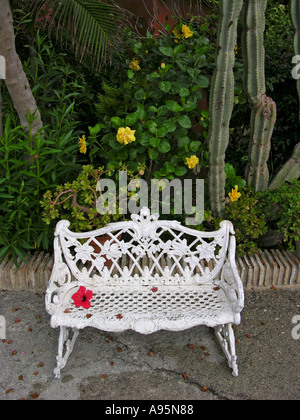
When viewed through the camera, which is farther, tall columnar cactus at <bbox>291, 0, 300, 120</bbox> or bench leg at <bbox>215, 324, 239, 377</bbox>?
tall columnar cactus at <bbox>291, 0, 300, 120</bbox>

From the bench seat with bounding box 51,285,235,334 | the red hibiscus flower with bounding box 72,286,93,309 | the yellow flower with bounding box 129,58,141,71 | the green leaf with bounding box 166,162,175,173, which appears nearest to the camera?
the bench seat with bounding box 51,285,235,334

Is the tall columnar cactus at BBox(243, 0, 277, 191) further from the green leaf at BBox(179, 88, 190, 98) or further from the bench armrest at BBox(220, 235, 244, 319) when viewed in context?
the bench armrest at BBox(220, 235, 244, 319)

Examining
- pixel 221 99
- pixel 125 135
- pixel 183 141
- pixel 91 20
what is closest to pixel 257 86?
→ pixel 221 99

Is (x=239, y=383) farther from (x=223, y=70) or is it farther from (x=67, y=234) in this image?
(x=223, y=70)

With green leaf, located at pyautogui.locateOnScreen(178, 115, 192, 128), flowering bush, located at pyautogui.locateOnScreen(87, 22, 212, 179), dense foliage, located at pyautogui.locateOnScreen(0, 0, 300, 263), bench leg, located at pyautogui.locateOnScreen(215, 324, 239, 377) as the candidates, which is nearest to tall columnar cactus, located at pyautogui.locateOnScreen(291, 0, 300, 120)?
dense foliage, located at pyautogui.locateOnScreen(0, 0, 300, 263)

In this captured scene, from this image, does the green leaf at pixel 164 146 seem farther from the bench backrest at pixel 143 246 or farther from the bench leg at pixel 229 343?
the bench leg at pixel 229 343

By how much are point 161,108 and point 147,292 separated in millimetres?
1376

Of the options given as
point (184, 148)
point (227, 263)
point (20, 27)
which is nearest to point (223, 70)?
point (184, 148)

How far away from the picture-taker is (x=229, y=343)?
2.54 m

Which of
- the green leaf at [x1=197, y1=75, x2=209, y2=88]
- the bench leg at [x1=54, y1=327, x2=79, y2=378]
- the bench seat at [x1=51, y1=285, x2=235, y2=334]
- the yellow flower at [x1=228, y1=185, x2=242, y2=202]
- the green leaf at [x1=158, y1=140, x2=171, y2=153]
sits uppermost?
the green leaf at [x1=197, y1=75, x2=209, y2=88]

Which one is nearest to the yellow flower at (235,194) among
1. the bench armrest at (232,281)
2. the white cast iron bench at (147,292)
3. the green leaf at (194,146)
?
the green leaf at (194,146)

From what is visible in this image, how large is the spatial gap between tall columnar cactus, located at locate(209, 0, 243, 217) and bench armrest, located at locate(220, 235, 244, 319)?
0.76m

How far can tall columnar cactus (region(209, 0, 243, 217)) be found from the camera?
9.38 feet

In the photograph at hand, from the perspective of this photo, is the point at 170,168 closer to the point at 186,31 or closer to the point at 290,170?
the point at 290,170
